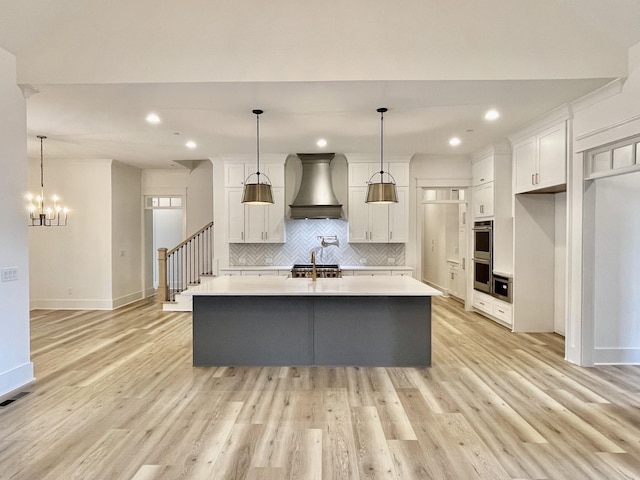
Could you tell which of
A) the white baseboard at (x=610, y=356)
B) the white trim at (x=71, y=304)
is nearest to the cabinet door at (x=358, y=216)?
the white baseboard at (x=610, y=356)

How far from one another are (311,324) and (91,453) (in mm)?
2106

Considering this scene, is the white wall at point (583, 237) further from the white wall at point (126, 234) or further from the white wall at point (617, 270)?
the white wall at point (126, 234)

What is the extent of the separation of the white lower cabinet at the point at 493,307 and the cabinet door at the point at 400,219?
1560mm

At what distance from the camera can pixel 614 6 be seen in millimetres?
3066

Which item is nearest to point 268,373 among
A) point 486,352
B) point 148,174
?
point 486,352

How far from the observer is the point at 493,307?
5863 mm

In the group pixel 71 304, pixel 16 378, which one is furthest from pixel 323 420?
pixel 71 304

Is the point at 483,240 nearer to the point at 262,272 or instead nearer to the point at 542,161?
the point at 542,161

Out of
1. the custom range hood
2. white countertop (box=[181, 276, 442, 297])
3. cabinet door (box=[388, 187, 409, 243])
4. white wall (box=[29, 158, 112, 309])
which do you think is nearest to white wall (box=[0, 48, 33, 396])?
white countertop (box=[181, 276, 442, 297])

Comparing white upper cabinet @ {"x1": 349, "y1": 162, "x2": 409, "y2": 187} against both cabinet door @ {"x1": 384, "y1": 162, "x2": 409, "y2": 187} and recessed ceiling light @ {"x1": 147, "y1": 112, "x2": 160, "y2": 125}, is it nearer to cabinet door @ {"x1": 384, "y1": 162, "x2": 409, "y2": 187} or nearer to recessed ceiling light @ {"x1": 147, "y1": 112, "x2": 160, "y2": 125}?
cabinet door @ {"x1": 384, "y1": 162, "x2": 409, "y2": 187}

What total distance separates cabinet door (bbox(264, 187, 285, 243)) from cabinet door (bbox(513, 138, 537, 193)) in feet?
12.3

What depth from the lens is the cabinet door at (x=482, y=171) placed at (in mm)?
5984

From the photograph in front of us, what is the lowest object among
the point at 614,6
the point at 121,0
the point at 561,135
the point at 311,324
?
the point at 311,324

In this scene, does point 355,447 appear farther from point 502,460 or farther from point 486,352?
point 486,352
